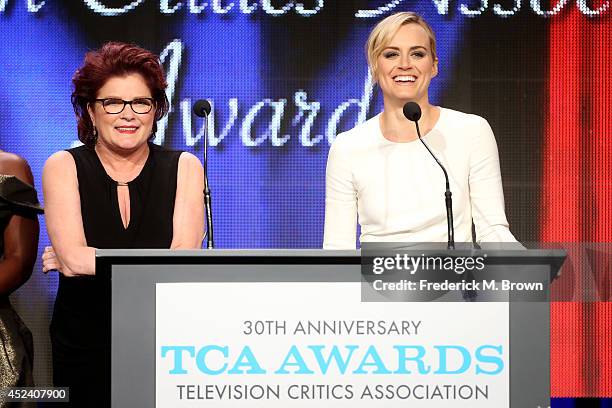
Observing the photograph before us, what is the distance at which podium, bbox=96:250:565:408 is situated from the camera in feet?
9.02

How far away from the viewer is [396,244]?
10.0 feet

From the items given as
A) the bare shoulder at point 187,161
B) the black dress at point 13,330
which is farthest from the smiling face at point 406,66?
the black dress at point 13,330

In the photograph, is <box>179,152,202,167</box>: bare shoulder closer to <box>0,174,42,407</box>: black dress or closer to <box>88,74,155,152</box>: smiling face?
<box>88,74,155,152</box>: smiling face

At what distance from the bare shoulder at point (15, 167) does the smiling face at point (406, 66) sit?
57.8 inches

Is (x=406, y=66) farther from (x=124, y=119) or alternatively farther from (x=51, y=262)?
(x=51, y=262)

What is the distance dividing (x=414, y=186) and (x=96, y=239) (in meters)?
1.14

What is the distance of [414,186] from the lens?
3773mm

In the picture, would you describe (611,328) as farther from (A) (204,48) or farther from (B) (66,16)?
(B) (66,16)

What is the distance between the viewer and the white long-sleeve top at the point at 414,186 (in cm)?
372

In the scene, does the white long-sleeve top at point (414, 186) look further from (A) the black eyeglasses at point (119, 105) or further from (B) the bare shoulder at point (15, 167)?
(B) the bare shoulder at point (15, 167)

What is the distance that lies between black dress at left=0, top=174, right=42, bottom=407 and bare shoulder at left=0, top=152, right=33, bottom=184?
0.36 m

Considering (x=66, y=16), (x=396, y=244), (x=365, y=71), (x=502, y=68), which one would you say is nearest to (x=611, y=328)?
(x=502, y=68)

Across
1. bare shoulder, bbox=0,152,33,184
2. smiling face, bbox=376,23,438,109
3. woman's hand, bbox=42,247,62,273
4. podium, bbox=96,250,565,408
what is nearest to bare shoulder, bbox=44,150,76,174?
woman's hand, bbox=42,247,62,273

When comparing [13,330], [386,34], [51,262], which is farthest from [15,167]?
[386,34]
